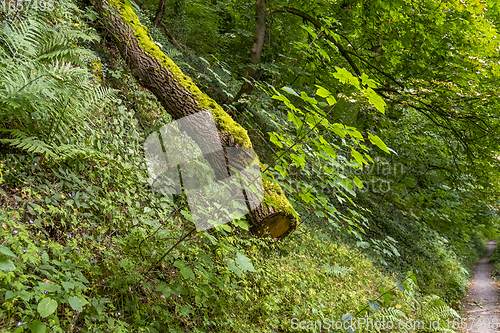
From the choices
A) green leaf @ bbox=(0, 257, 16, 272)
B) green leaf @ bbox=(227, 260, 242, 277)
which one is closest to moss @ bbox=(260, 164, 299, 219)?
green leaf @ bbox=(227, 260, 242, 277)

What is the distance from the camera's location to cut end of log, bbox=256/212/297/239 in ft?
11.6

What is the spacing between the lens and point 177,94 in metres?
4.05

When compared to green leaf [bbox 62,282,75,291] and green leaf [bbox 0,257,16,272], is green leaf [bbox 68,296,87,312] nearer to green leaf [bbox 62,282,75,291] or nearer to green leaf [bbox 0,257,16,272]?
green leaf [bbox 62,282,75,291]

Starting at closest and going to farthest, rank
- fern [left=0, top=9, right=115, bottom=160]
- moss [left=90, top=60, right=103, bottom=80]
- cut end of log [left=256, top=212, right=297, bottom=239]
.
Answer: fern [left=0, top=9, right=115, bottom=160] < cut end of log [left=256, top=212, right=297, bottom=239] < moss [left=90, top=60, right=103, bottom=80]

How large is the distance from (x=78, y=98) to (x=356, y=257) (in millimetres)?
5932

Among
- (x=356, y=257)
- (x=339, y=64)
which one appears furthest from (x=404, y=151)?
(x=356, y=257)

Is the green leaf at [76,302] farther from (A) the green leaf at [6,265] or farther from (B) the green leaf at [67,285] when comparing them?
(A) the green leaf at [6,265]

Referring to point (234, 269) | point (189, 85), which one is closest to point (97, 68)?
point (189, 85)

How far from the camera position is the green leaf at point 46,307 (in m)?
1.36

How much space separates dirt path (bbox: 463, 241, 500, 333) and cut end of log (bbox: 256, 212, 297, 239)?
23.0ft

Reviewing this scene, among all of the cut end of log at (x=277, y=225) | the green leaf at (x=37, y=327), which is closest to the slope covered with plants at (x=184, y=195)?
the green leaf at (x=37, y=327)

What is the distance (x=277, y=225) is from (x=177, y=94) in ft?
8.01

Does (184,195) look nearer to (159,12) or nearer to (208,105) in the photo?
(208,105)

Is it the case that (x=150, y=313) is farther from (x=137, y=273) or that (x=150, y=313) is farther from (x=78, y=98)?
(x=78, y=98)
